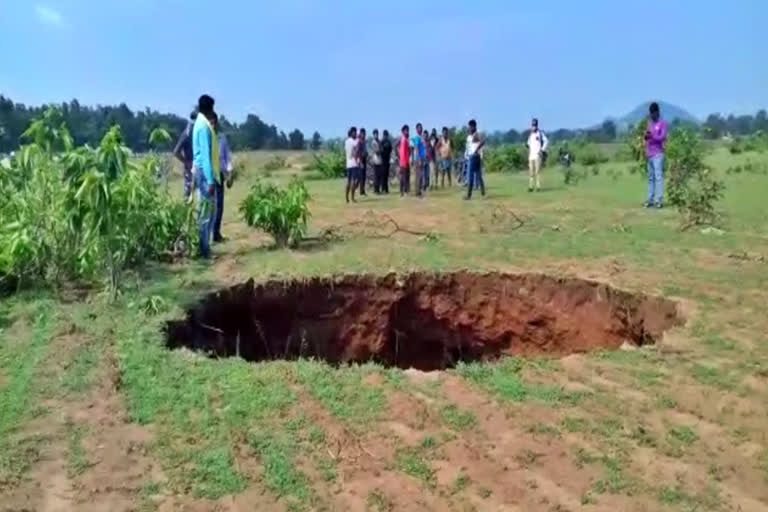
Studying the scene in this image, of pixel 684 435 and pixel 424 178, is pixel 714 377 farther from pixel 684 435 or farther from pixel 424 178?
pixel 424 178

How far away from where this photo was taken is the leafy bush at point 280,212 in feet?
33.1

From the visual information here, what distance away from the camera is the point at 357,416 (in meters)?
5.09

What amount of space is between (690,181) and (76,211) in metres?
10.2

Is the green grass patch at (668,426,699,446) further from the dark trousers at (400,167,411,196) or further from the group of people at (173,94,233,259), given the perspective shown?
the dark trousers at (400,167,411,196)

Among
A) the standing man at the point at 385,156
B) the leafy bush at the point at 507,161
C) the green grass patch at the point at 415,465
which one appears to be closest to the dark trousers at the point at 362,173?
the standing man at the point at 385,156

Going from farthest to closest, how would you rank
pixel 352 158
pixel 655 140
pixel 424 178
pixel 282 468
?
pixel 424 178, pixel 352 158, pixel 655 140, pixel 282 468

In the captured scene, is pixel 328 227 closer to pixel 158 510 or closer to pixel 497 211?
pixel 497 211

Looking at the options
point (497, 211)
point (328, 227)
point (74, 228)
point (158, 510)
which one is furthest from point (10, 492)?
point (497, 211)

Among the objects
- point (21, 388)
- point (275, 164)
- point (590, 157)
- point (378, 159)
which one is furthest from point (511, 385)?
point (275, 164)

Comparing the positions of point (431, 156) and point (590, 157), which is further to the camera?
point (590, 157)

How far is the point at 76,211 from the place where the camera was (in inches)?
293

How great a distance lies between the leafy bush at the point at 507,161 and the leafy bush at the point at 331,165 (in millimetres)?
4479

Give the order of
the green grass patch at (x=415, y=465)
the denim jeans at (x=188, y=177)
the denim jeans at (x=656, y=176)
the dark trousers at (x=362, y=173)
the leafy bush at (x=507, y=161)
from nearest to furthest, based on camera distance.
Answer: the green grass patch at (x=415, y=465) < the denim jeans at (x=188, y=177) < the denim jeans at (x=656, y=176) < the dark trousers at (x=362, y=173) < the leafy bush at (x=507, y=161)

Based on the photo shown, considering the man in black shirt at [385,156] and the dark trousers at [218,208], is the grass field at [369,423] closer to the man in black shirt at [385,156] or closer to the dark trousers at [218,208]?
the dark trousers at [218,208]
